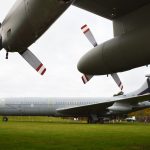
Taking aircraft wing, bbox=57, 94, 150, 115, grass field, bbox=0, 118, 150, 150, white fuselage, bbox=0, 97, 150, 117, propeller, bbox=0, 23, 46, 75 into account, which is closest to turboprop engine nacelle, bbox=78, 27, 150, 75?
propeller, bbox=0, 23, 46, 75

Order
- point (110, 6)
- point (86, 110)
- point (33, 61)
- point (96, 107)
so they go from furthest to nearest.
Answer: point (86, 110)
point (96, 107)
point (33, 61)
point (110, 6)

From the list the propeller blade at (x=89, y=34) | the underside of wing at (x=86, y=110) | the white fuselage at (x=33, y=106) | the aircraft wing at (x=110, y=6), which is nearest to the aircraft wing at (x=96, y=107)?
the underside of wing at (x=86, y=110)

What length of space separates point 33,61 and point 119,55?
2419 mm

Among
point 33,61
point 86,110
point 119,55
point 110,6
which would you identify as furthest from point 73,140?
point 86,110

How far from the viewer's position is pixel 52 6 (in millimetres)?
6418

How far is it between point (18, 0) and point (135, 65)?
11.9ft

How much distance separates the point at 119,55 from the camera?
31.2 ft

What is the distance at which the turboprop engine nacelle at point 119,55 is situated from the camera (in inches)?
353

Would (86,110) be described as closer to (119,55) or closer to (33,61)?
(33,61)

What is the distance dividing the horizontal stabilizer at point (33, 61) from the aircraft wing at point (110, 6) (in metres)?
1.85

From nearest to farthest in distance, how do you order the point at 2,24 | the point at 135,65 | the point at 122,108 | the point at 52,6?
the point at 52,6, the point at 2,24, the point at 135,65, the point at 122,108

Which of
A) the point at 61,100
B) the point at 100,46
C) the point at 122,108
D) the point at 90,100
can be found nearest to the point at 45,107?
the point at 61,100

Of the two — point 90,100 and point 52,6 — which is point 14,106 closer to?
point 90,100

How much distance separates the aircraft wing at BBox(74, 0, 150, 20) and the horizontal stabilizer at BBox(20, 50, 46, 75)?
6.07 ft
